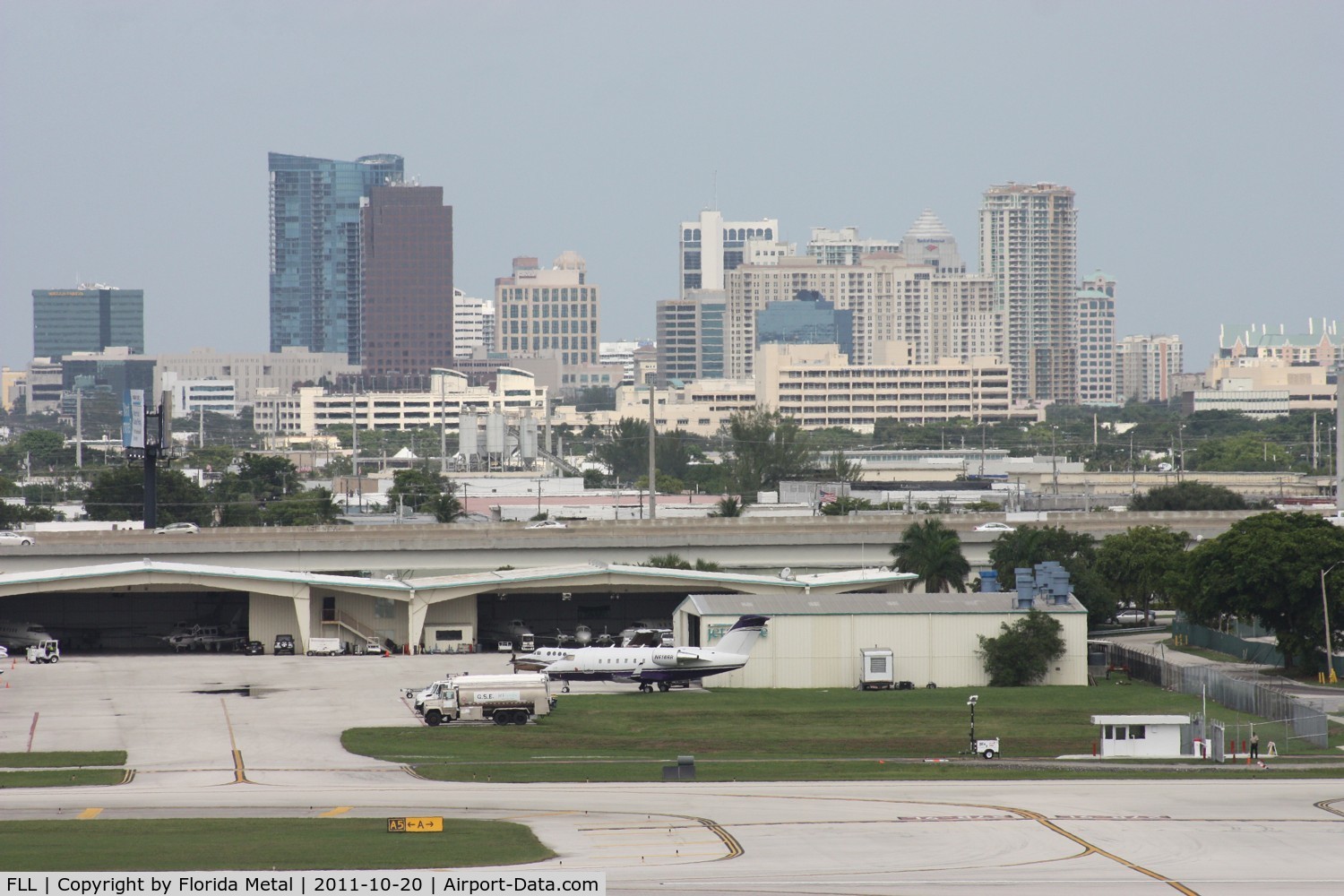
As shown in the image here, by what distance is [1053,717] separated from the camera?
6856 cm

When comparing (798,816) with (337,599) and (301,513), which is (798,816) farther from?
(301,513)

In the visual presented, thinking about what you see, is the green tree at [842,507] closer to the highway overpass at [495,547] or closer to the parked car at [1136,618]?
the highway overpass at [495,547]

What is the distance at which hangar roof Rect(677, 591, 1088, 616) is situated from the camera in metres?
80.9

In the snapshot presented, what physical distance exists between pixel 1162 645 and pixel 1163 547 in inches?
521

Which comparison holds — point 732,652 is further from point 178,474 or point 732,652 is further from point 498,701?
point 178,474

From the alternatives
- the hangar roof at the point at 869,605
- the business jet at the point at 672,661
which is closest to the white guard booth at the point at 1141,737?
the hangar roof at the point at 869,605

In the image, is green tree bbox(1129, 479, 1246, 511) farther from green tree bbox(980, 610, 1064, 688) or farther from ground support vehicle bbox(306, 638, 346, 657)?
ground support vehicle bbox(306, 638, 346, 657)

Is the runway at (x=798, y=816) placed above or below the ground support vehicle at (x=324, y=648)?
above

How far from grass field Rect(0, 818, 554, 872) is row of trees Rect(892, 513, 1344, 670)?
4451 cm

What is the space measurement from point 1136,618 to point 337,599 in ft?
164

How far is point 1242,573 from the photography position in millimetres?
78250

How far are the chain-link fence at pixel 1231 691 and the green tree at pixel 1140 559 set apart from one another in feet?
49.1

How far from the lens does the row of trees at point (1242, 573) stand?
3031 inches

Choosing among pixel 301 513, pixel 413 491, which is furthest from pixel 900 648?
pixel 413 491
